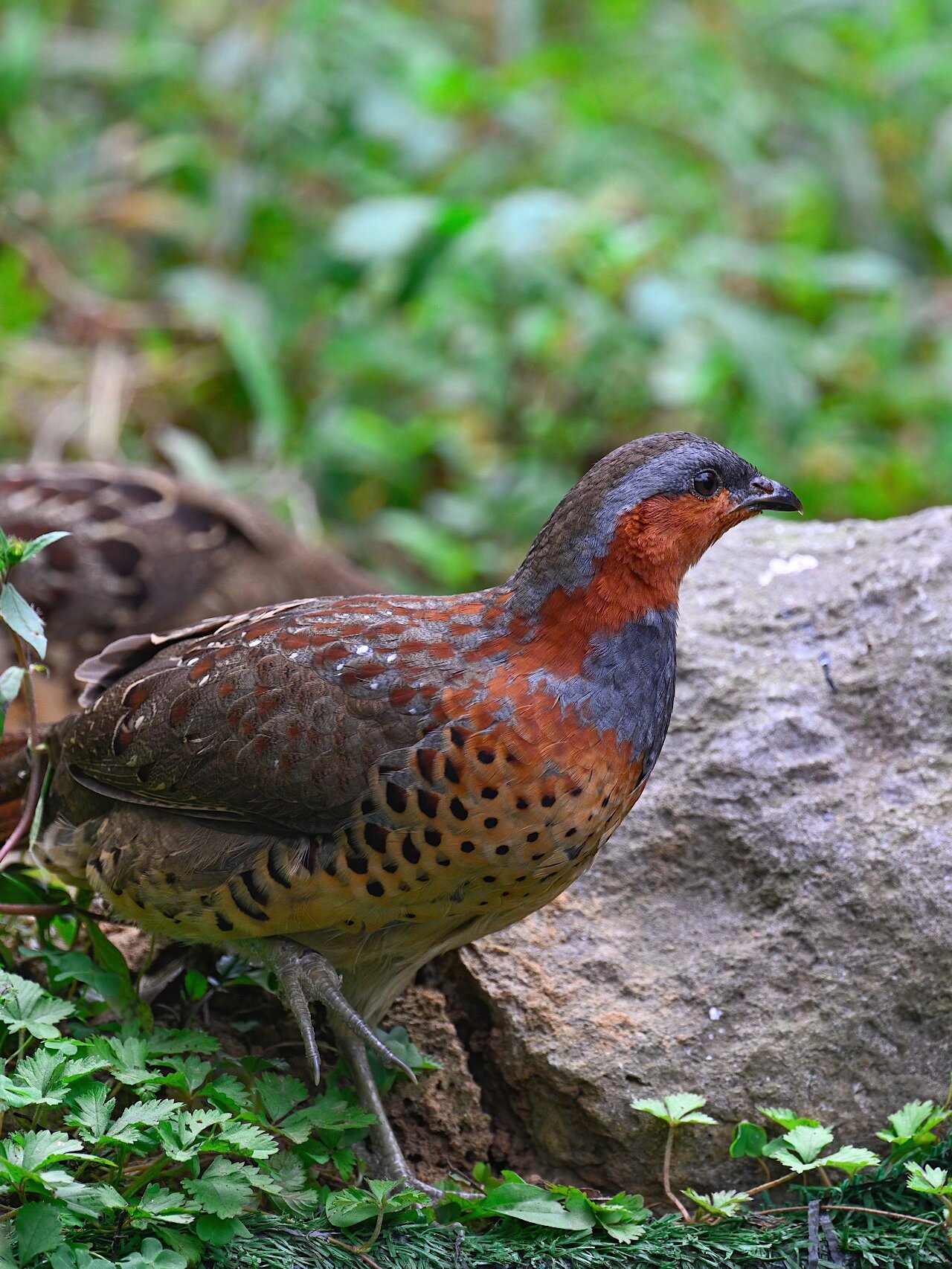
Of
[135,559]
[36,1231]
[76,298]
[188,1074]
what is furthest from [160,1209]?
[76,298]

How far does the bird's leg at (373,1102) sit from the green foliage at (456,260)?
3522mm

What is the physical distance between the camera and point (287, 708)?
2.92 metres

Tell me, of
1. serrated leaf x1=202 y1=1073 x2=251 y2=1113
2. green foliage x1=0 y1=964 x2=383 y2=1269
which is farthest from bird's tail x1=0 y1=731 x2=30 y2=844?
serrated leaf x1=202 y1=1073 x2=251 y2=1113

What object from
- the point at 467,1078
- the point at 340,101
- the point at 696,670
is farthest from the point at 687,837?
the point at 340,101

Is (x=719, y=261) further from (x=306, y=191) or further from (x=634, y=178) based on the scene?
(x=306, y=191)

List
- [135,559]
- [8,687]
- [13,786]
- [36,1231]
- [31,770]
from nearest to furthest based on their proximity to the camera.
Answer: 1. [36,1231]
2. [8,687]
3. [31,770]
4. [13,786]
5. [135,559]

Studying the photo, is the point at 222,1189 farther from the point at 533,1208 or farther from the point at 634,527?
the point at 634,527

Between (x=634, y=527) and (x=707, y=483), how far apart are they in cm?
19

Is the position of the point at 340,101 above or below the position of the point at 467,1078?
above

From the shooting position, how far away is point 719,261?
21.5 feet

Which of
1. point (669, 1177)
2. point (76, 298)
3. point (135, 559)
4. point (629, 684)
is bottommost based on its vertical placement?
point (669, 1177)

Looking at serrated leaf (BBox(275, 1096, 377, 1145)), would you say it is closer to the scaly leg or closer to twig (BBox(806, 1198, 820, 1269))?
the scaly leg

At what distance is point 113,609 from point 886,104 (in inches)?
209

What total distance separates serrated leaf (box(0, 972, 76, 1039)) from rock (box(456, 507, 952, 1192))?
924 mm
